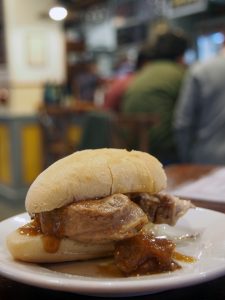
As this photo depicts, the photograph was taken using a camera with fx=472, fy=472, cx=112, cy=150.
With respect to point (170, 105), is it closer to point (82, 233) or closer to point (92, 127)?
point (92, 127)

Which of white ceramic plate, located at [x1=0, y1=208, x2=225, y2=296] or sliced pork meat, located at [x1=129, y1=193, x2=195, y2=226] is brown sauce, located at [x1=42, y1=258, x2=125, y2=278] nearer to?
white ceramic plate, located at [x1=0, y1=208, x2=225, y2=296]

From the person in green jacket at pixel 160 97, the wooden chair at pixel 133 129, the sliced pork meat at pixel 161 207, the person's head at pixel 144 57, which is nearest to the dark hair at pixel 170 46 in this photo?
the person in green jacket at pixel 160 97

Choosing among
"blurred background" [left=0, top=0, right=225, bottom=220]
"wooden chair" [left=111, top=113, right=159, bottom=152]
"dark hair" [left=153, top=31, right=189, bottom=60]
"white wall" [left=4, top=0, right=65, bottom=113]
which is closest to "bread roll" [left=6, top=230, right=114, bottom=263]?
"blurred background" [left=0, top=0, right=225, bottom=220]

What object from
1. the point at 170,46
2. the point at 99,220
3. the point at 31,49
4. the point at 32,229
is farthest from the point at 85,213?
the point at 31,49

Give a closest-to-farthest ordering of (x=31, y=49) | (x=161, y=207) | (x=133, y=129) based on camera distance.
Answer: (x=161, y=207) < (x=133, y=129) < (x=31, y=49)

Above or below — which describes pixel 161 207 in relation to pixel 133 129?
above

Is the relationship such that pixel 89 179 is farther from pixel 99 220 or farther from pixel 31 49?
pixel 31 49

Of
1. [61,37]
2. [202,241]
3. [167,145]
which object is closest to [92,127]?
[167,145]
